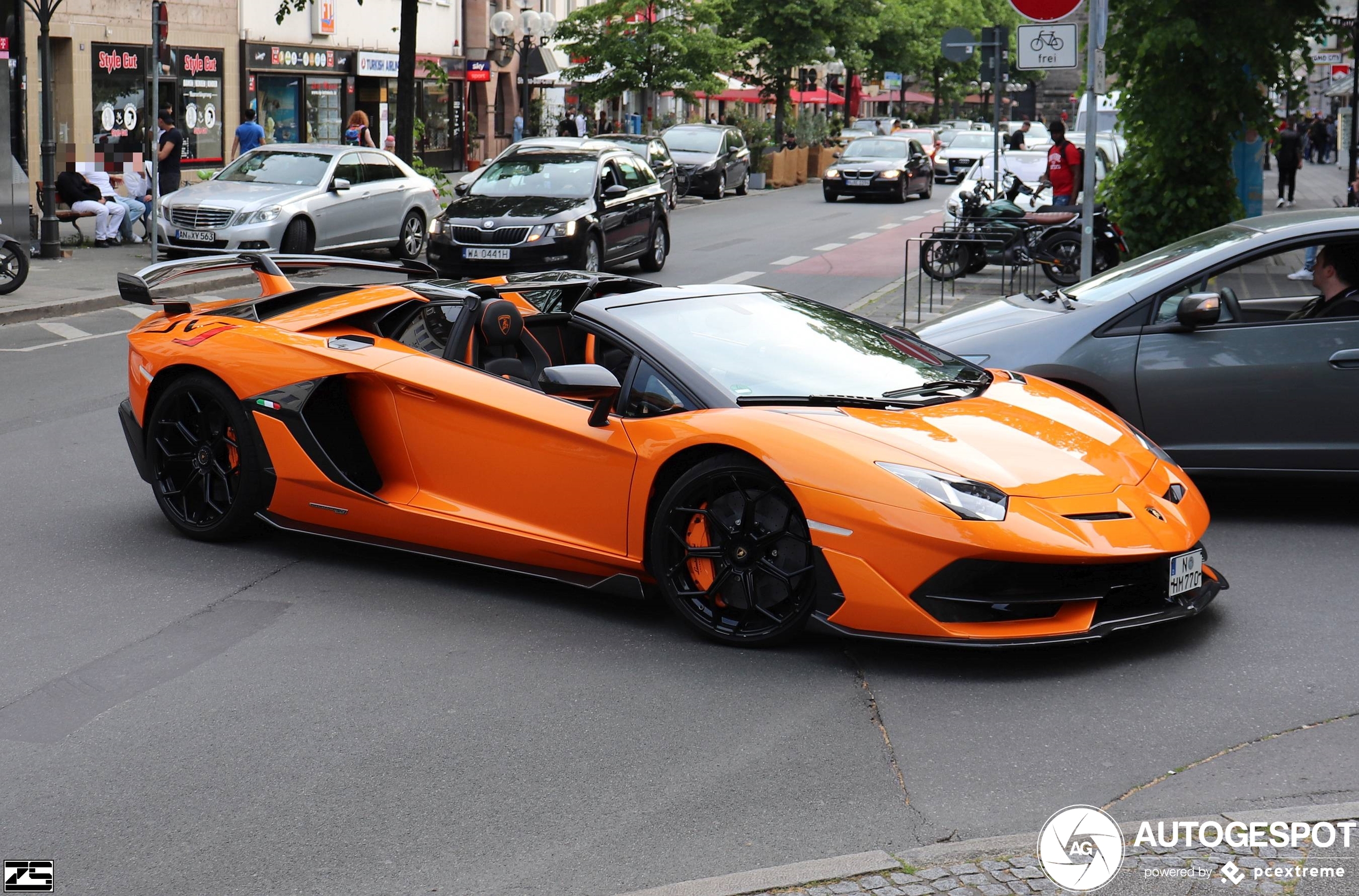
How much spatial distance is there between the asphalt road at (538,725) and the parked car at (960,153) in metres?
40.1

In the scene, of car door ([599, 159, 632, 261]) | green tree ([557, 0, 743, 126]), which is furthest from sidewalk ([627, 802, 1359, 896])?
green tree ([557, 0, 743, 126])

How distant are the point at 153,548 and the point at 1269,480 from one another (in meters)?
5.18

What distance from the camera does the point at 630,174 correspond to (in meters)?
20.9

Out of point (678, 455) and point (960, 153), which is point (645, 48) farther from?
point (678, 455)

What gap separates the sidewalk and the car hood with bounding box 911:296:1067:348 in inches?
176

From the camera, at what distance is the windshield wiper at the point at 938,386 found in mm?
6141

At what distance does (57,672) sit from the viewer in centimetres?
552

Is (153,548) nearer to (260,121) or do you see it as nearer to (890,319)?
(890,319)

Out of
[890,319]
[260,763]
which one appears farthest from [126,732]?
[890,319]

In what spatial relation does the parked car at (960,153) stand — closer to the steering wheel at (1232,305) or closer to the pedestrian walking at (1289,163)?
the pedestrian walking at (1289,163)

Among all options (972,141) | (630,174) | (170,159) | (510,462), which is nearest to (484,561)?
(510,462)

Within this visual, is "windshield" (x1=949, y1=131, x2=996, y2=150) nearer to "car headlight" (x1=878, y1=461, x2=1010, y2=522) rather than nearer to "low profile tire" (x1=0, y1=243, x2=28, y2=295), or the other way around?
"low profile tire" (x1=0, y1=243, x2=28, y2=295)

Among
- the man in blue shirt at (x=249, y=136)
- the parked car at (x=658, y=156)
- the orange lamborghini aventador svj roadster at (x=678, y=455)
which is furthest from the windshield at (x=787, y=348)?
the parked car at (x=658, y=156)

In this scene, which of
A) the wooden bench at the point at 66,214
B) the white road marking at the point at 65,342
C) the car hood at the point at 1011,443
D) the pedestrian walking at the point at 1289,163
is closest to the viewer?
the car hood at the point at 1011,443
